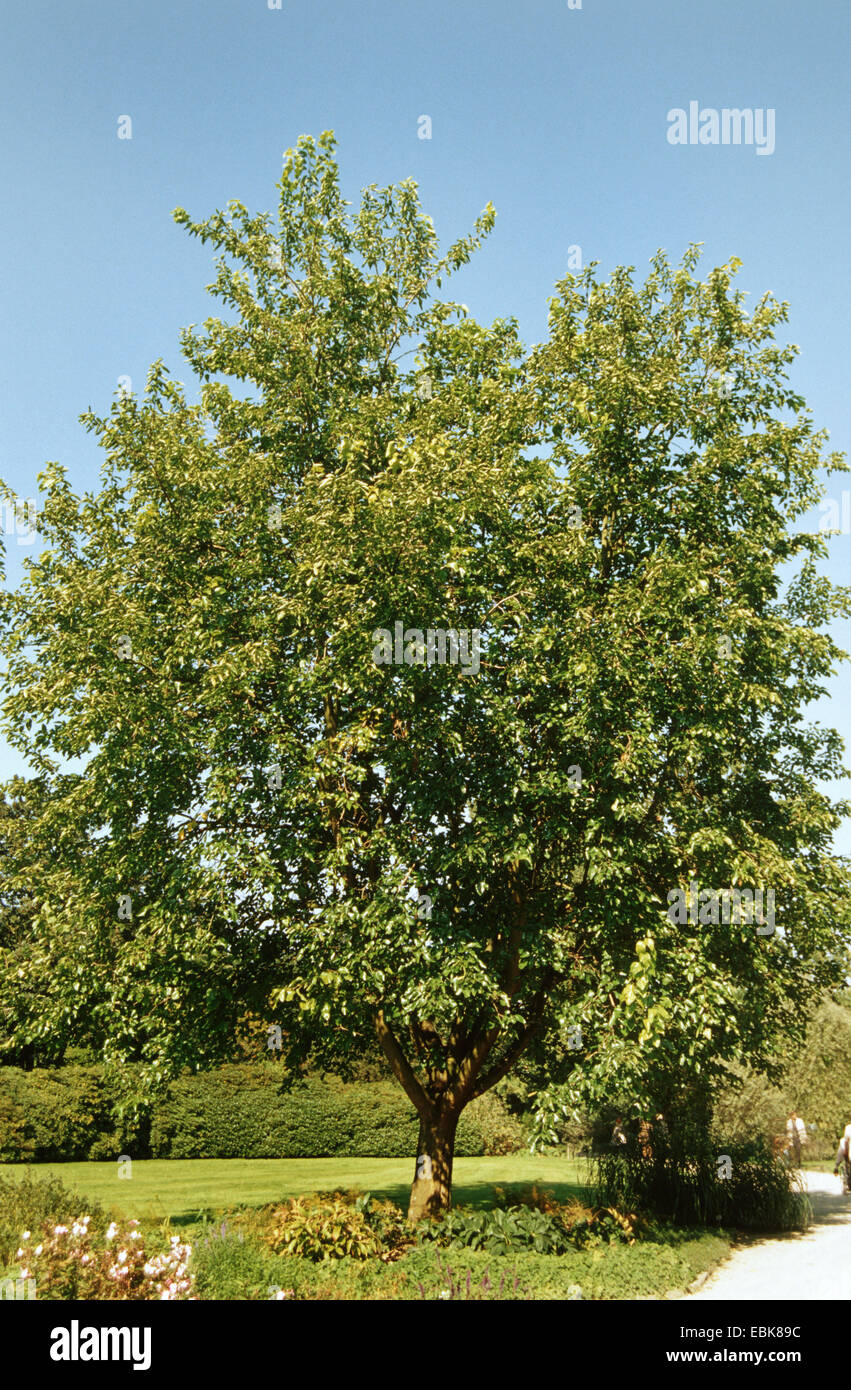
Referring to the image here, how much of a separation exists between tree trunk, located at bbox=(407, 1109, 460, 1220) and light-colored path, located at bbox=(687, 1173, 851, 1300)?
174 inches

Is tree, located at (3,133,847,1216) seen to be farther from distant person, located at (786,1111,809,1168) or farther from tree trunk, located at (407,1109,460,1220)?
distant person, located at (786,1111,809,1168)

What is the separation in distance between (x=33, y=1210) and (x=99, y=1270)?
3.97 metres

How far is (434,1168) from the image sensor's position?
1520cm

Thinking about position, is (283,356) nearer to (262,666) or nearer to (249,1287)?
(262,666)

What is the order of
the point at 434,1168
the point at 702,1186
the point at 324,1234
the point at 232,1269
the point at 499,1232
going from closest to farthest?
the point at 232,1269
the point at 324,1234
the point at 499,1232
the point at 434,1168
the point at 702,1186

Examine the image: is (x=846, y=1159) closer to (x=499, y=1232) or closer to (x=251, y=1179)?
(x=499, y=1232)

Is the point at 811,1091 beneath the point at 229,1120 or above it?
above

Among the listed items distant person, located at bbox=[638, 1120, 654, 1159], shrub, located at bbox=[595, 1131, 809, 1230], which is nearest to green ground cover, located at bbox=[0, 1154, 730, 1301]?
shrub, located at bbox=[595, 1131, 809, 1230]

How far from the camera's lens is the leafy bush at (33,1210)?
1103 centimetres

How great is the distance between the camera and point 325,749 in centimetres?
1265

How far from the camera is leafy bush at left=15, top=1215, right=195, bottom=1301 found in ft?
28.7

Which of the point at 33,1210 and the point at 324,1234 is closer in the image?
the point at 324,1234

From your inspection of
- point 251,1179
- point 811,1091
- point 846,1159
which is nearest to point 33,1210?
point 251,1179

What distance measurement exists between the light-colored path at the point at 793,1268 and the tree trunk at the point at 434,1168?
4.41 metres
